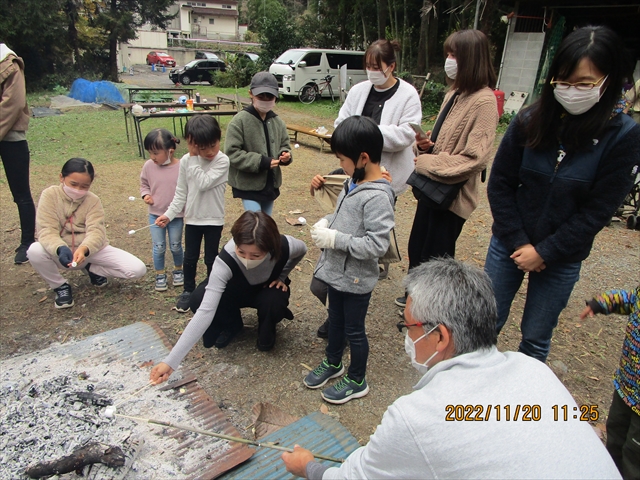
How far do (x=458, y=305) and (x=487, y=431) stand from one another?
367mm

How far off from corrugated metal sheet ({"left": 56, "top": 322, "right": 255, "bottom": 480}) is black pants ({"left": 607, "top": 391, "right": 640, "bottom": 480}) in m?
1.55

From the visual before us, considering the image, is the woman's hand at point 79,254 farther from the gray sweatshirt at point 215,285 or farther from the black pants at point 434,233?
the black pants at point 434,233

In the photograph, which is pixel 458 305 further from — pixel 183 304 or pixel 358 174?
pixel 183 304

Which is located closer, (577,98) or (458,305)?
(458,305)

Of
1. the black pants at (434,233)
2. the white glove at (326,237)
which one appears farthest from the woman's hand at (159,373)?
the black pants at (434,233)

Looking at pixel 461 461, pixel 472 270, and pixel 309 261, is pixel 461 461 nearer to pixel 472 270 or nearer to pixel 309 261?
pixel 472 270

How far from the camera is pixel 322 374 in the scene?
2590 millimetres

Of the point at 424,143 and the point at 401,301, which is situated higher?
the point at 424,143

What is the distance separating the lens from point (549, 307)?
2.03 meters

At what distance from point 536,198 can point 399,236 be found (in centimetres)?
297

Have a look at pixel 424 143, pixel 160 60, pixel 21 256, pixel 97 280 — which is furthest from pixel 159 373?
pixel 160 60

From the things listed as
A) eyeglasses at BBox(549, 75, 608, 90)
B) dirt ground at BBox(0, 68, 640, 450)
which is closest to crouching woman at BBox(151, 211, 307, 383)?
dirt ground at BBox(0, 68, 640, 450)

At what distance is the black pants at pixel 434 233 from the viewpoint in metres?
2.78

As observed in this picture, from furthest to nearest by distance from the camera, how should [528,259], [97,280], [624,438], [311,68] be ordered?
[311,68] < [97,280] < [528,259] < [624,438]
